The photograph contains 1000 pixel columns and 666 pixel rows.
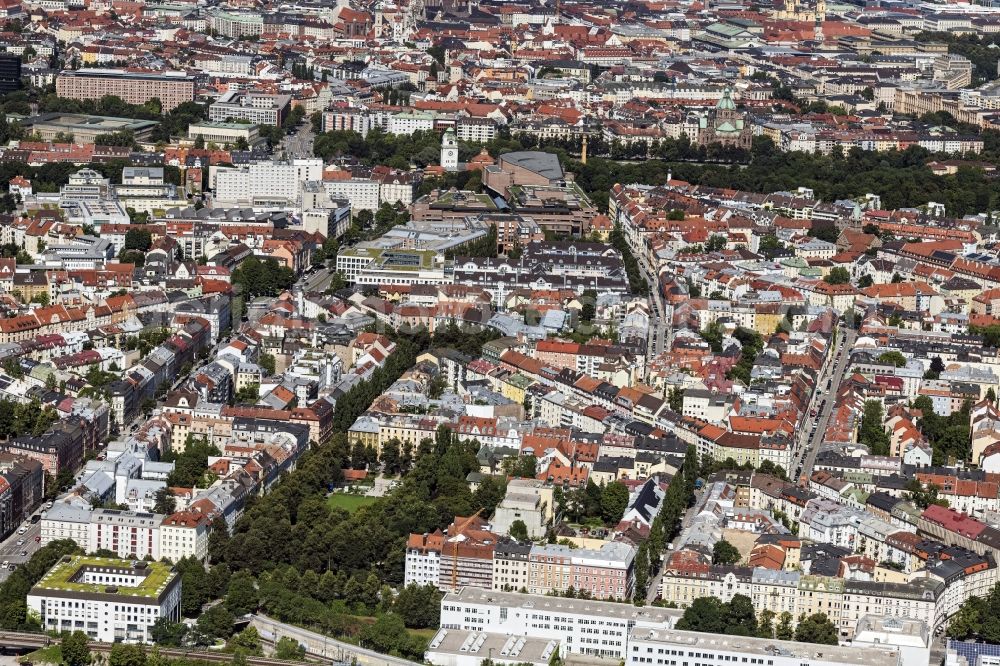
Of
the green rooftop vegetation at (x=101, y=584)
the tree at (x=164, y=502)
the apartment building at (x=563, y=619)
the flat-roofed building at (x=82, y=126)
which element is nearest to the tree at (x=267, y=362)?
the tree at (x=164, y=502)

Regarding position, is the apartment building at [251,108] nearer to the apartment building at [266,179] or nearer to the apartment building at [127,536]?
the apartment building at [266,179]

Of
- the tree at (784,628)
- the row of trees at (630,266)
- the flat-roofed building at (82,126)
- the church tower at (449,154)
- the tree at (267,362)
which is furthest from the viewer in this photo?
the flat-roofed building at (82,126)

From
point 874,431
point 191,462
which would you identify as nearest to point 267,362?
point 191,462

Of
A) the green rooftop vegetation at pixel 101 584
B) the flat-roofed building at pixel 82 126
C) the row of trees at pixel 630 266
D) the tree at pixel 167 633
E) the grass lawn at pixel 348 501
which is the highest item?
the green rooftop vegetation at pixel 101 584

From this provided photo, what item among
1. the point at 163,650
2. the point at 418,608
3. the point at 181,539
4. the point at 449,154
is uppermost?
the point at 181,539

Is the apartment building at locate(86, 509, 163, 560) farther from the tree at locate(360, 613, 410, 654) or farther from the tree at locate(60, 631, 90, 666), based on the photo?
the tree at locate(360, 613, 410, 654)

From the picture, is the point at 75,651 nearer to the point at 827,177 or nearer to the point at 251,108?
the point at 827,177

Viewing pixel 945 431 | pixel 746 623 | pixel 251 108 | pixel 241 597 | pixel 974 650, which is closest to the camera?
pixel 974 650
